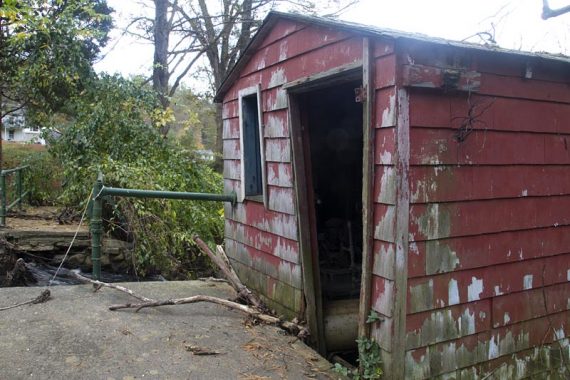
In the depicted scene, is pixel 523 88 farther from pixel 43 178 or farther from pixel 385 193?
pixel 43 178

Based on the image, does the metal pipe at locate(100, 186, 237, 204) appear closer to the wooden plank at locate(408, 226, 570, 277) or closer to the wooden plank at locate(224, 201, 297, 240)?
the wooden plank at locate(224, 201, 297, 240)

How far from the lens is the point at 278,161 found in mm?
4480

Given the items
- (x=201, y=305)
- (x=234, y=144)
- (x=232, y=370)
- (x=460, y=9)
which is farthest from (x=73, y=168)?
(x=460, y=9)

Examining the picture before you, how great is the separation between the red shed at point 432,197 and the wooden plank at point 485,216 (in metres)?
0.01

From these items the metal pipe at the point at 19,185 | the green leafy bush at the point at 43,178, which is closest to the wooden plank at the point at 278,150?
the metal pipe at the point at 19,185

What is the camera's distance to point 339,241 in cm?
590

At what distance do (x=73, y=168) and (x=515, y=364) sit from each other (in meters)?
7.79

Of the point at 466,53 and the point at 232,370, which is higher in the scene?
the point at 466,53

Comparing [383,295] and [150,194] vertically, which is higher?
[150,194]

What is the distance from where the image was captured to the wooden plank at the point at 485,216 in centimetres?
311

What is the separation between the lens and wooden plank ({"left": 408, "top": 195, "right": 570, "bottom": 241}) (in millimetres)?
3107

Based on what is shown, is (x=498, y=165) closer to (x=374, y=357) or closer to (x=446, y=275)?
(x=446, y=275)

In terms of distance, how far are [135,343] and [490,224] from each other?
2.61 m

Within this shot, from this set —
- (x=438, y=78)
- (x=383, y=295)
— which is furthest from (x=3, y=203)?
(x=438, y=78)
